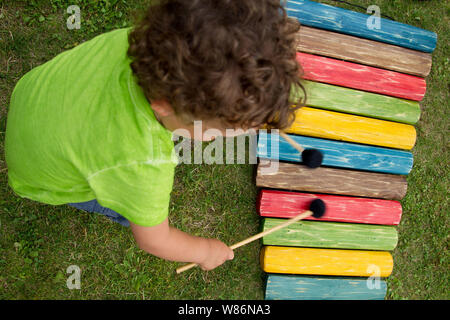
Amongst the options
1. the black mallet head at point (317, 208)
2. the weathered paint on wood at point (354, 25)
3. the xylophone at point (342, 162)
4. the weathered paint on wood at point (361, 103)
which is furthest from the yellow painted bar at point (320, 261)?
the weathered paint on wood at point (354, 25)

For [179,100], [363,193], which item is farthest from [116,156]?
[363,193]

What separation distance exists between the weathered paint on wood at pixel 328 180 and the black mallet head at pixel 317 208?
152mm

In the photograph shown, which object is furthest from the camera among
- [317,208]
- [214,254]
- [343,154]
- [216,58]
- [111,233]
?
[111,233]

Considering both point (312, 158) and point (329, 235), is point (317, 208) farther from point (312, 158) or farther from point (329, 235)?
point (312, 158)

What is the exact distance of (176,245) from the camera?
1510 mm

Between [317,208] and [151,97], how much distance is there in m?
1.40

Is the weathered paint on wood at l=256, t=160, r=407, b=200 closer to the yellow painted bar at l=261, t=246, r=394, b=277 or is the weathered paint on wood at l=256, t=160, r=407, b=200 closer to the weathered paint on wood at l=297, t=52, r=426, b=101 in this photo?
the yellow painted bar at l=261, t=246, r=394, b=277

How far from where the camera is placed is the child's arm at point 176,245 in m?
1.37

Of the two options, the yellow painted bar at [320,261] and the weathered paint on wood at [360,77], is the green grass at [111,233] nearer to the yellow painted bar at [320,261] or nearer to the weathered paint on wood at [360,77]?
the yellow painted bar at [320,261]

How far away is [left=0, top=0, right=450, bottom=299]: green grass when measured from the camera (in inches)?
96.7

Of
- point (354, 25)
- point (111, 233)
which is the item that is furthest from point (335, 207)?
point (111, 233)

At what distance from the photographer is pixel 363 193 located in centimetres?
249
